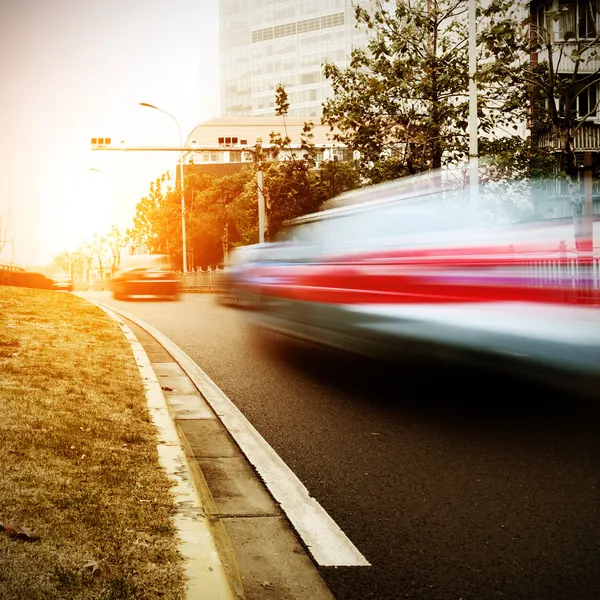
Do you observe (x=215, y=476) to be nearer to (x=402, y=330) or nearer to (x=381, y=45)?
(x=402, y=330)

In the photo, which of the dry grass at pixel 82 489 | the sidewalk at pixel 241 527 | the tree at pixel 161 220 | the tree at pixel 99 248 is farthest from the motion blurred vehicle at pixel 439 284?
the tree at pixel 99 248

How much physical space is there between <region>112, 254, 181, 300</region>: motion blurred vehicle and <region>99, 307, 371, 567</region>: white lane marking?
21.2 metres

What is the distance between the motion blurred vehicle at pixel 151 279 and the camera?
28594mm

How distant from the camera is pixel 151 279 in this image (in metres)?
28.6

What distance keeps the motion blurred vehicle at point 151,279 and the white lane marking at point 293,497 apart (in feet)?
69.4

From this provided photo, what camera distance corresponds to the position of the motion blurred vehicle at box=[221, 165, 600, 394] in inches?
247

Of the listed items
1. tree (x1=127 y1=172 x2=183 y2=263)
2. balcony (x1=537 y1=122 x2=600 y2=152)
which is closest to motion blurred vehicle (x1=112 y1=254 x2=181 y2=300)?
balcony (x1=537 y1=122 x2=600 y2=152)

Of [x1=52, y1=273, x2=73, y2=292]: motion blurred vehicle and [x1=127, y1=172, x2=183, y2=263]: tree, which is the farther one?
[x1=127, y1=172, x2=183, y2=263]: tree

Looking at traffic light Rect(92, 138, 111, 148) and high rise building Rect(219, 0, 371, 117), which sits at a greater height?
high rise building Rect(219, 0, 371, 117)

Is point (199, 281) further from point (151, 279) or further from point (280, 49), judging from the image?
point (280, 49)

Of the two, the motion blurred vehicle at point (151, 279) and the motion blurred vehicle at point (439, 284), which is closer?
the motion blurred vehicle at point (439, 284)

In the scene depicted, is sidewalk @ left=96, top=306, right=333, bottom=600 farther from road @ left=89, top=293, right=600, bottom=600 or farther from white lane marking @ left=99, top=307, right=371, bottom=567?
road @ left=89, top=293, right=600, bottom=600

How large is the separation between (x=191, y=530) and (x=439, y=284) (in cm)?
446

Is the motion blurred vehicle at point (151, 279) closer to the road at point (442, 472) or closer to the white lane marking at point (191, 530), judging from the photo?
the road at point (442, 472)
